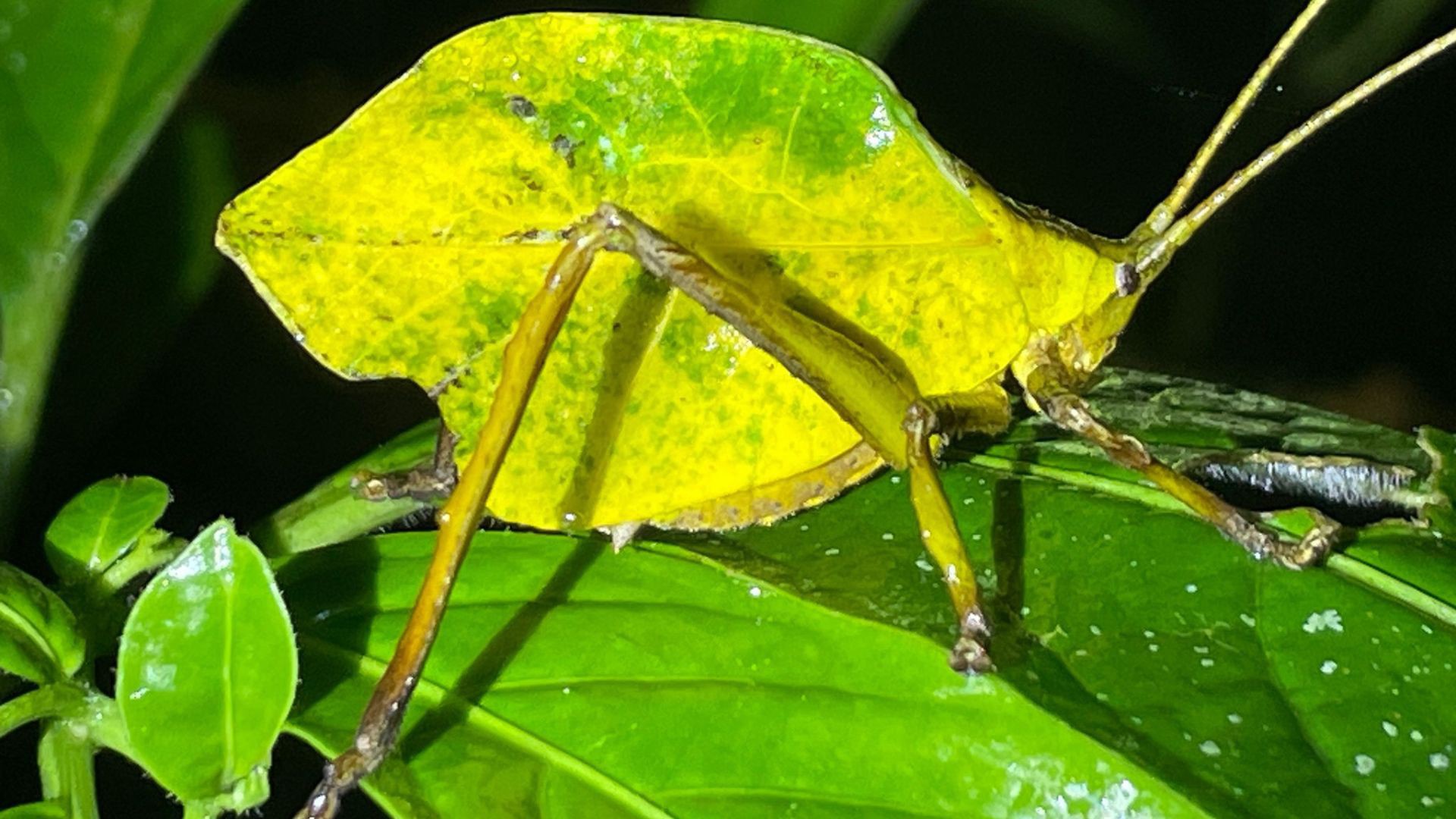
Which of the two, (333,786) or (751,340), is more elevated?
(751,340)

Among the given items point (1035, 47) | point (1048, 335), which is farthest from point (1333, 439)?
point (1035, 47)

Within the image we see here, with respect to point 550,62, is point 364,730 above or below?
below

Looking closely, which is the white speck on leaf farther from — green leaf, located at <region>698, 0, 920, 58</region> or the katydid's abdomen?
green leaf, located at <region>698, 0, 920, 58</region>

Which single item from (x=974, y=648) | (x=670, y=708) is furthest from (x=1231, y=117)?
(x=670, y=708)

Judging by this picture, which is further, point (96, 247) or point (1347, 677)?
point (96, 247)

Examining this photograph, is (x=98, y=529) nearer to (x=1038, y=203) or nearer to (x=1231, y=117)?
(x=1231, y=117)

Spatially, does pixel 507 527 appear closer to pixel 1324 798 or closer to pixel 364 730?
pixel 364 730
